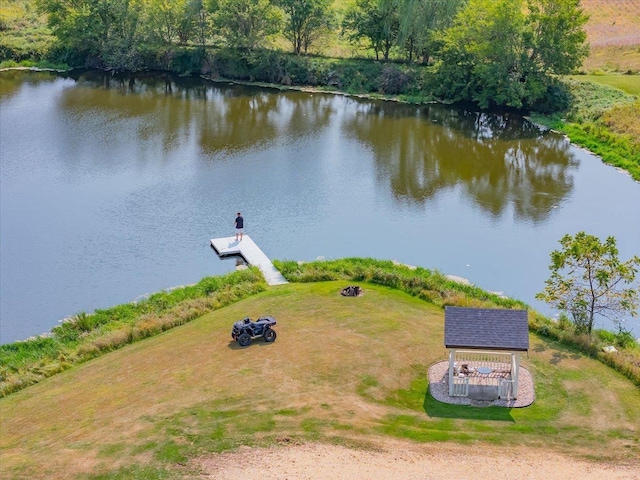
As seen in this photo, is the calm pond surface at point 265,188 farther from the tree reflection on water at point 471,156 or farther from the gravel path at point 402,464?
the gravel path at point 402,464

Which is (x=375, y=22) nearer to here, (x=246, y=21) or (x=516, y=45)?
(x=246, y=21)

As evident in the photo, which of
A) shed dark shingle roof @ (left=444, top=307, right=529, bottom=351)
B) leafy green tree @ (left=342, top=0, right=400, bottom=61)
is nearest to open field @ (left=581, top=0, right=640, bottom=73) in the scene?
leafy green tree @ (left=342, top=0, right=400, bottom=61)

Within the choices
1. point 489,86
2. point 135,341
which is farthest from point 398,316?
point 489,86

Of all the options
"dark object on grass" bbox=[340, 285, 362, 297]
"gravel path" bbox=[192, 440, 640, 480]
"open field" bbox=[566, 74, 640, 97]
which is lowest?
"gravel path" bbox=[192, 440, 640, 480]

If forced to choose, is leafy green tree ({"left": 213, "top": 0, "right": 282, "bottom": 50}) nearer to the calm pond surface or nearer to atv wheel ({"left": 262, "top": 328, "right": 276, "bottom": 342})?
the calm pond surface

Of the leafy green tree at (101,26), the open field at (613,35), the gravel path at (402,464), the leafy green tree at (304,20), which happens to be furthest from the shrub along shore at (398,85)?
the gravel path at (402,464)

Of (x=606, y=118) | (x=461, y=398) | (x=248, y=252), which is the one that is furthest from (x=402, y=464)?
(x=606, y=118)

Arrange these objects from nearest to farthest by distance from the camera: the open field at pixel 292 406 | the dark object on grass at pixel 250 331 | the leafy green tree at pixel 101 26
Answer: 1. the open field at pixel 292 406
2. the dark object on grass at pixel 250 331
3. the leafy green tree at pixel 101 26
